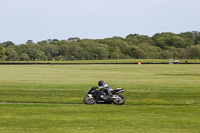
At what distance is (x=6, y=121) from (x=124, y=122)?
538cm

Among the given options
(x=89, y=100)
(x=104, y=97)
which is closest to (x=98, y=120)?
(x=104, y=97)

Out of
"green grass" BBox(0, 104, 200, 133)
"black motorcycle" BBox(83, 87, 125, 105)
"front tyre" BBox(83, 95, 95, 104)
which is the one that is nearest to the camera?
"green grass" BBox(0, 104, 200, 133)

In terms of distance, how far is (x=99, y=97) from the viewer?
23641 mm

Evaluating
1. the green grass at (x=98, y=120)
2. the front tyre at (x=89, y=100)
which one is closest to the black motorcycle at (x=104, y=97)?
the front tyre at (x=89, y=100)

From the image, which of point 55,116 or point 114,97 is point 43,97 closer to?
point 114,97

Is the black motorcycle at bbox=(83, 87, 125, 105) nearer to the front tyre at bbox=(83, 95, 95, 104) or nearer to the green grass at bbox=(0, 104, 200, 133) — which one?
the front tyre at bbox=(83, 95, 95, 104)

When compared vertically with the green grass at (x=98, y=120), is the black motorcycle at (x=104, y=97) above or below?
above

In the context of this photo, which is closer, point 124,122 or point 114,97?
point 124,122

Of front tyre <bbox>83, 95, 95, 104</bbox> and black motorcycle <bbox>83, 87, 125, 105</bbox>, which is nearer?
black motorcycle <bbox>83, 87, 125, 105</bbox>

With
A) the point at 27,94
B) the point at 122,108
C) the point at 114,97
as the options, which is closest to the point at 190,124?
the point at 122,108

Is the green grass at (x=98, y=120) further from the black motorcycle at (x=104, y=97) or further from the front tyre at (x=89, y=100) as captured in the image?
the front tyre at (x=89, y=100)

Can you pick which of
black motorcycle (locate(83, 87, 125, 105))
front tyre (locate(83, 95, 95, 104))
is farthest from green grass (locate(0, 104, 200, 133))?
front tyre (locate(83, 95, 95, 104))

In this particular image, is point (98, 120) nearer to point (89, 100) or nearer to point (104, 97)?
point (104, 97)

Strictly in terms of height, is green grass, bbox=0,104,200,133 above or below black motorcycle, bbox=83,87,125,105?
below
